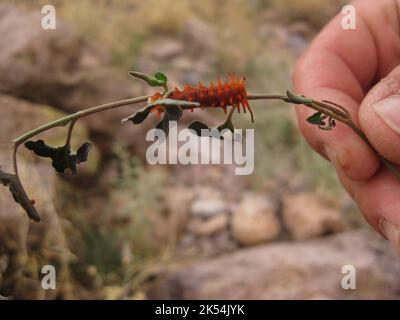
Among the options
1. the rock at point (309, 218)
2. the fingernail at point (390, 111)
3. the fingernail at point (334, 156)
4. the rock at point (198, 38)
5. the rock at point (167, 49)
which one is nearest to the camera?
the fingernail at point (390, 111)

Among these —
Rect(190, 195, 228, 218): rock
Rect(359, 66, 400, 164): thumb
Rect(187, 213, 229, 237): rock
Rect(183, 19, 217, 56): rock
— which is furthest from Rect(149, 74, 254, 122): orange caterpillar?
Rect(183, 19, 217, 56): rock

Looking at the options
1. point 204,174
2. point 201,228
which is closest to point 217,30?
point 204,174

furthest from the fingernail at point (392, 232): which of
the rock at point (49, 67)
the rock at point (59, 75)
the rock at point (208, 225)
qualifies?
the rock at point (49, 67)

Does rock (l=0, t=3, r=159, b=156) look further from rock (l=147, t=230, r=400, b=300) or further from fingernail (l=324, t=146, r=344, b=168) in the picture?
fingernail (l=324, t=146, r=344, b=168)

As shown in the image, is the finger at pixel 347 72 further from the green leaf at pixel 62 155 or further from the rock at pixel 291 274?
the rock at pixel 291 274

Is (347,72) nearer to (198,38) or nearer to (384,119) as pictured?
(384,119)
